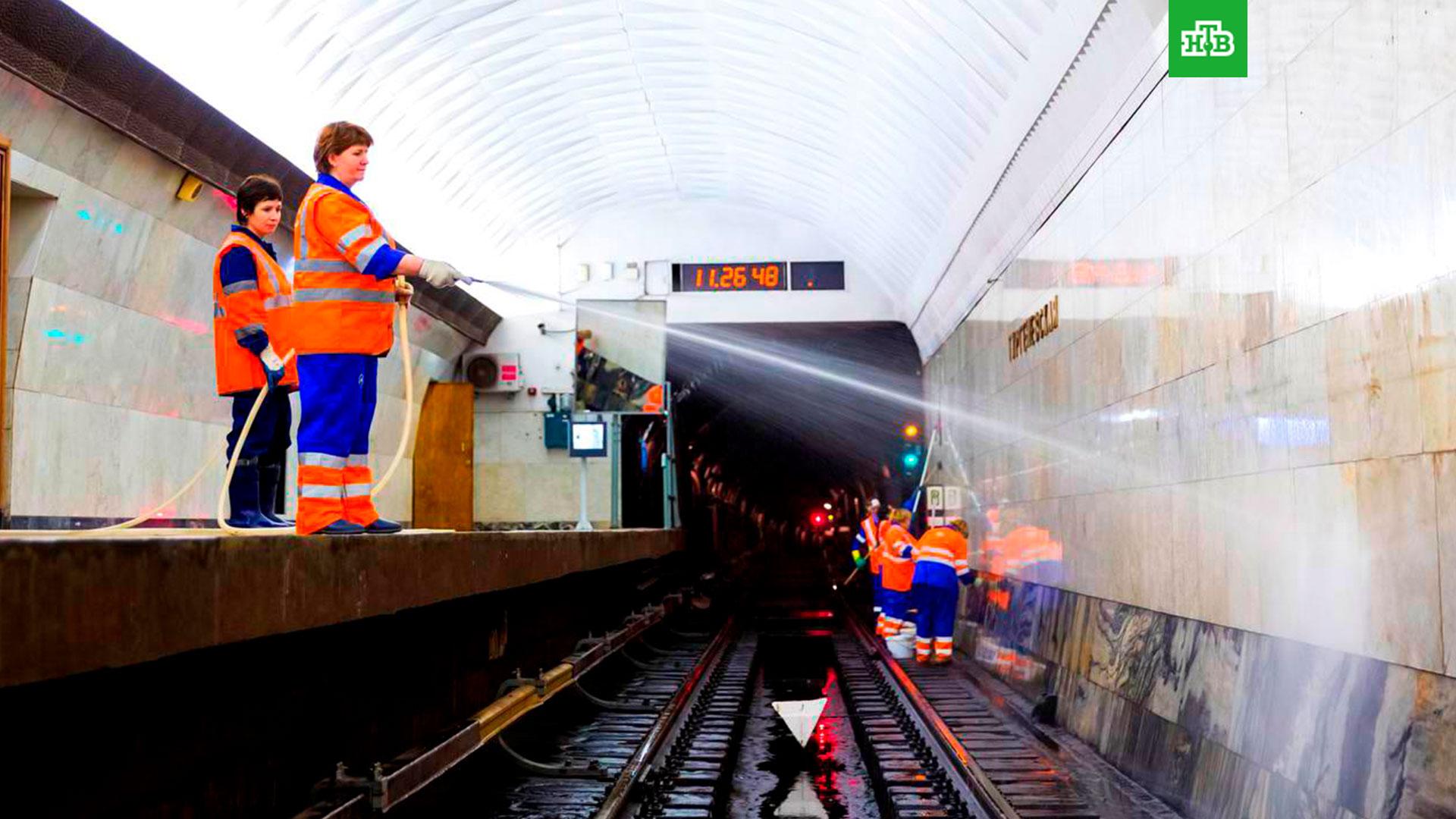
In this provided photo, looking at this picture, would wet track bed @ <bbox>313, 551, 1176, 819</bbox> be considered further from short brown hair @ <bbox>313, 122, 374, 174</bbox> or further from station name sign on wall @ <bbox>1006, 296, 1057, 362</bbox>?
station name sign on wall @ <bbox>1006, 296, 1057, 362</bbox>

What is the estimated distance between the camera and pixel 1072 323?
1037cm

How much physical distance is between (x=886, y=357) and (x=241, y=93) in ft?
47.8

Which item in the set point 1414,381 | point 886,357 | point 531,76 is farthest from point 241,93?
point 886,357

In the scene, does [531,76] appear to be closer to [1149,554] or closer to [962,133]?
[962,133]

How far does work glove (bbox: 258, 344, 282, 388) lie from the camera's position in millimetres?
5812

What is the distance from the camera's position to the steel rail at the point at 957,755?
23.3 ft

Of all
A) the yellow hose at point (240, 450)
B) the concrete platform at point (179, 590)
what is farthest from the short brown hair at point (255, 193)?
the concrete platform at point (179, 590)

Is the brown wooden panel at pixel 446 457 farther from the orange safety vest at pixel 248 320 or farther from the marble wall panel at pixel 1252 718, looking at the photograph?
the orange safety vest at pixel 248 320

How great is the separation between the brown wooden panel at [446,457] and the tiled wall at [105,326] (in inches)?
307

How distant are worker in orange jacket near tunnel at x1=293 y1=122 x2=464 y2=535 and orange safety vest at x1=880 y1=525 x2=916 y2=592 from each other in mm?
10443

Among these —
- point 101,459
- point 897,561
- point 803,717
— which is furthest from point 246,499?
point 897,561

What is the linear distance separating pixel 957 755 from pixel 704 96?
33.2ft

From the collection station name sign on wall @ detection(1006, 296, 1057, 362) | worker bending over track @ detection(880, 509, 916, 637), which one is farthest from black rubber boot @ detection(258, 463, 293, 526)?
worker bending over track @ detection(880, 509, 916, 637)

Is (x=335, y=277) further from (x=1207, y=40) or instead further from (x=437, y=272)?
(x=1207, y=40)
